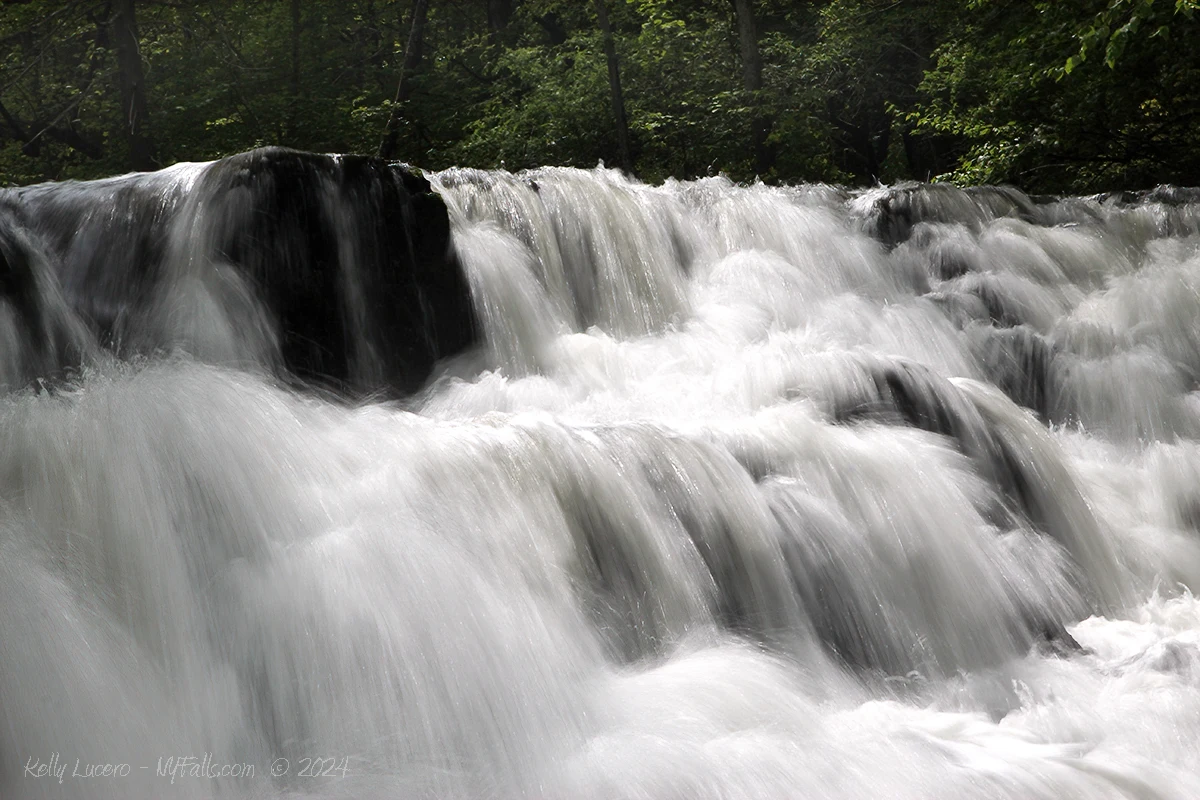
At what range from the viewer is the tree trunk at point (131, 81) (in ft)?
43.2

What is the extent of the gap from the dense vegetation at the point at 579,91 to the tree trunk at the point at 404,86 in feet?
0.18

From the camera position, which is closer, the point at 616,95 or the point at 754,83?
the point at 616,95

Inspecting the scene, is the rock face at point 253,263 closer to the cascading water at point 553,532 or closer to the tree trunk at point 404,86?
the cascading water at point 553,532

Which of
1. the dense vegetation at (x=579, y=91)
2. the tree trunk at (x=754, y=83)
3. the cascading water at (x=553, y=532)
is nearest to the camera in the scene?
the cascading water at (x=553, y=532)

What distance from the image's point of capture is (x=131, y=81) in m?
13.2

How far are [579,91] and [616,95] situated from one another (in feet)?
2.91

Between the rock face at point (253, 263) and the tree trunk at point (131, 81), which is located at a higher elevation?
the tree trunk at point (131, 81)

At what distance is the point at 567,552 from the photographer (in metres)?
3.85

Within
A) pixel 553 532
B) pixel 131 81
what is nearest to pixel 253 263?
pixel 553 532

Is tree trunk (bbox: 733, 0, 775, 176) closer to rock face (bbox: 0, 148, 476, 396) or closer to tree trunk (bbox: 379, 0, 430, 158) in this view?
tree trunk (bbox: 379, 0, 430, 158)

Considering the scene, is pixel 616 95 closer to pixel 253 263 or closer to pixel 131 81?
pixel 131 81

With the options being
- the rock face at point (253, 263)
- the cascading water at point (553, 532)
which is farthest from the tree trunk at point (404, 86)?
the rock face at point (253, 263)

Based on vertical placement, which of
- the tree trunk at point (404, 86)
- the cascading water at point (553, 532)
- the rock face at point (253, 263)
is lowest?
the cascading water at point (553, 532)

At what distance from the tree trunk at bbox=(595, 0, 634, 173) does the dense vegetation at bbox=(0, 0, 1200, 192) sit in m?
0.04
